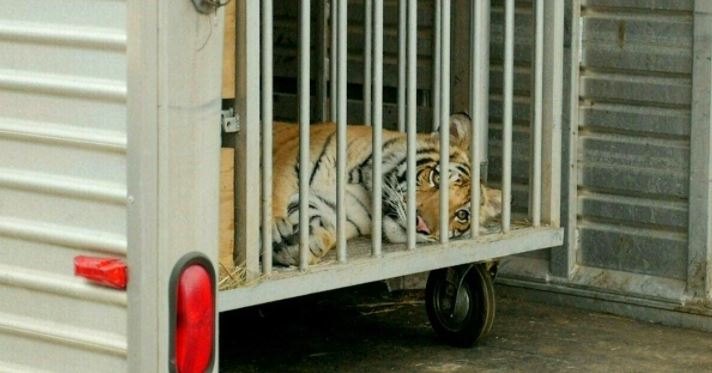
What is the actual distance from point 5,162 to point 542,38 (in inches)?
96.2

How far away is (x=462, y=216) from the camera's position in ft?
18.0

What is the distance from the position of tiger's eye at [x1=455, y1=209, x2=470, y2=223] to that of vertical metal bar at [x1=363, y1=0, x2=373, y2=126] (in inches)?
26.4

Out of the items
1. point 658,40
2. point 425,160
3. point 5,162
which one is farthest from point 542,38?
point 5,162

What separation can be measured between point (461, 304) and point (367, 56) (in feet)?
3.50

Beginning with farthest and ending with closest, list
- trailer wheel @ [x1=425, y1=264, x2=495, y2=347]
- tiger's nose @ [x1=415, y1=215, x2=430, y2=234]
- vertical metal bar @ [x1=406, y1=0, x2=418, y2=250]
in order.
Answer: trailer wheel @ [x1=425, y1=264, x2=495, y2=347] < tiger's nose @ [x1=415, y1=215, x2=430, y2=234] < vertical metal bar @ [x1=406, y1=0, x2=418, y2=250]

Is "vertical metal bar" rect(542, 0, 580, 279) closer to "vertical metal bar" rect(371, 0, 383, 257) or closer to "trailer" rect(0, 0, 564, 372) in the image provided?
"vertical metal bar" rect(371, 0, 383, 257)

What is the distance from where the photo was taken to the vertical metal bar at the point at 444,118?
196 inches

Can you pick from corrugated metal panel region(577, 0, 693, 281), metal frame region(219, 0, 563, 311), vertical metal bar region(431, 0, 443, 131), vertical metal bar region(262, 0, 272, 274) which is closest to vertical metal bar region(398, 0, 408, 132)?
metal frame region(219, 0, 563, 311)

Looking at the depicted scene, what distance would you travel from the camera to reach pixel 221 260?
4121mm

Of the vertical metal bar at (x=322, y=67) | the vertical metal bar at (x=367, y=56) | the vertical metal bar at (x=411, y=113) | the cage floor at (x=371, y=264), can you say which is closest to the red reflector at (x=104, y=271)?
the cage floor at (x=371, y=264)

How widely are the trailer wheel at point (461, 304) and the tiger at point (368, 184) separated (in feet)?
1.15

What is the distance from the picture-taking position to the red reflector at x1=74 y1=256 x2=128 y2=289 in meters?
3.25

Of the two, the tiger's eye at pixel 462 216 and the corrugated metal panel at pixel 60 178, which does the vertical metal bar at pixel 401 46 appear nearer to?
the tiger's eye at pixel 462 216

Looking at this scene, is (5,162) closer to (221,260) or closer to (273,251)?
(221,260)
